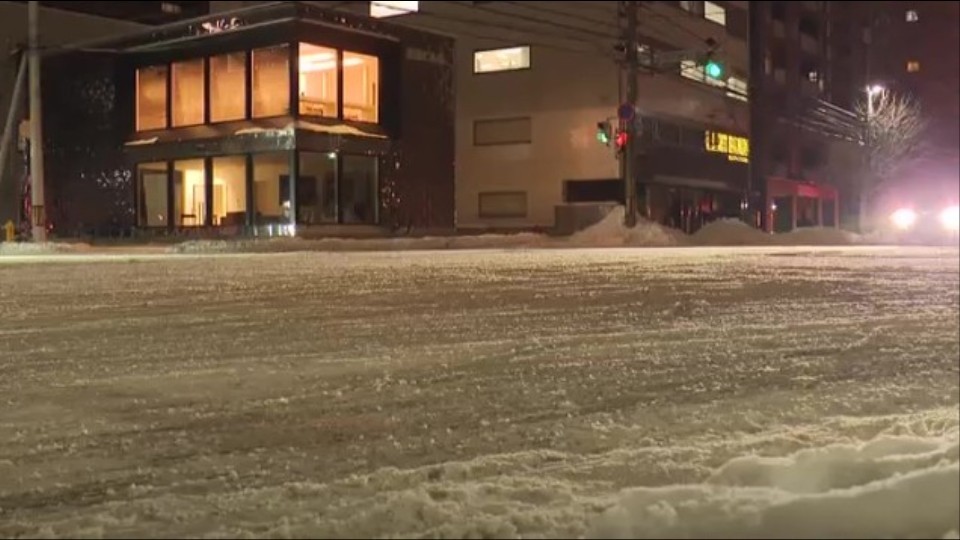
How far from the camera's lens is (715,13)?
40750 millimetres

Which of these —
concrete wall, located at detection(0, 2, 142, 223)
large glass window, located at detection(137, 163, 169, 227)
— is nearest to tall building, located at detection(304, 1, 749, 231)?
concrete wall, located at detection(0, 2, 142, 223)

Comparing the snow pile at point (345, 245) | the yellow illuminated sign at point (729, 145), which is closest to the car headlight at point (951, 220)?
the snow pile at point (345, 245)

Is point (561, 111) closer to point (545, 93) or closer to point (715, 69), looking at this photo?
point (545, 93)

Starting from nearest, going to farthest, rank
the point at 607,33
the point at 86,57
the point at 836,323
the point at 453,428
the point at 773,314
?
the point at 453,428 < the point at 836,323 < the point at 773,314 < the point at 86,57 < the point at 607,33

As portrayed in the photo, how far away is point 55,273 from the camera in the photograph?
1084 cm

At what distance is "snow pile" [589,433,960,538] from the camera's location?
10.4 ft

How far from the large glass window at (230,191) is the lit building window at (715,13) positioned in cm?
2223

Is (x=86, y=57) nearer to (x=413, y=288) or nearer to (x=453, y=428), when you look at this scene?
(x=413, y=288)

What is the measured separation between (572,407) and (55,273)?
24.8 feet

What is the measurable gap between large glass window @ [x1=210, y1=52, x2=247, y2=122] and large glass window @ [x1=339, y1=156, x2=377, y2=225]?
9.45 feet

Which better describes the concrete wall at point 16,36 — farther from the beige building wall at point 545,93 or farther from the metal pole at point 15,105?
the beige building wall at point 545,93

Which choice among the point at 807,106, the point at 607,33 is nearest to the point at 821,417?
the point at 607,33

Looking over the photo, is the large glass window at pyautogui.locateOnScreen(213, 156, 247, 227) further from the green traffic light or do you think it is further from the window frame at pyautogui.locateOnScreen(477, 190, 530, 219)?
the window frame at pyautogui.locateOnScreen(477, 190, 530, 219)

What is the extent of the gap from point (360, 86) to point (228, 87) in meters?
3.20
